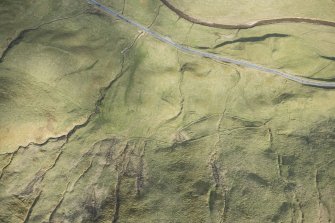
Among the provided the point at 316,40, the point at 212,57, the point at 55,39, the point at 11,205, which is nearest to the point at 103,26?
the point at 55,39

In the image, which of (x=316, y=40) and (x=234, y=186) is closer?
(x=234, y=186)

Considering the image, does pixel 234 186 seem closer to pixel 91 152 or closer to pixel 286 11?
pixel 91 152

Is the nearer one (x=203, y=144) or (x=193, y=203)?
(x=193, y=203)

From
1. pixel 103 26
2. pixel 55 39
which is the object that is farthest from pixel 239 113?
pixel 55 39

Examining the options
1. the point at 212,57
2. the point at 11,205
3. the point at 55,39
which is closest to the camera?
the point at 11,205

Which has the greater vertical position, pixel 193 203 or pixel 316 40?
pixel 316 40

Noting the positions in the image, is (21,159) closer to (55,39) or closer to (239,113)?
(55,39)

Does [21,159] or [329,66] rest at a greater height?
[329,66]

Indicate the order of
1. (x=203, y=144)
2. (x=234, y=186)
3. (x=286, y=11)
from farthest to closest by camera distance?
(x=286, y=11) → (x=203, y=144) → (x=234, y=186)

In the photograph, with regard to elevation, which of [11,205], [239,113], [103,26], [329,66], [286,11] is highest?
[286,11]
